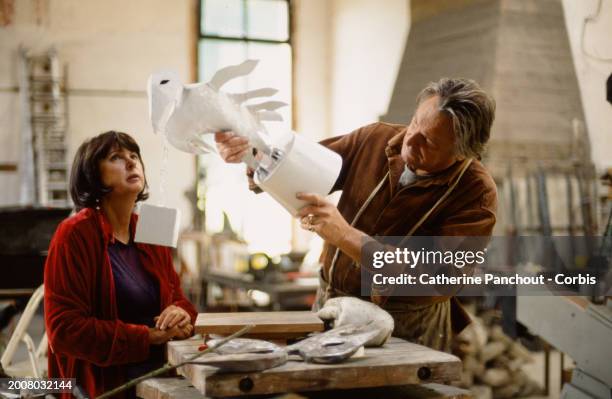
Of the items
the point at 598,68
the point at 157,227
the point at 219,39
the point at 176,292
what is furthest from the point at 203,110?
the point at 219,39

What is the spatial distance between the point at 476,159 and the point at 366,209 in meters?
0.34

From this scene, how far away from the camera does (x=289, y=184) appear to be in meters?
1.54

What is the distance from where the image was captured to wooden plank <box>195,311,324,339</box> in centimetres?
152

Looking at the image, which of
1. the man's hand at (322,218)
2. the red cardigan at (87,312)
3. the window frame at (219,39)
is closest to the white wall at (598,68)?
the man's hand at (322,218)

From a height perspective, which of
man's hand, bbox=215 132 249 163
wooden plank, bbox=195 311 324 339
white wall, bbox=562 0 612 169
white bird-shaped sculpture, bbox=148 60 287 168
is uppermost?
white wall, bbox=562 0 612 169

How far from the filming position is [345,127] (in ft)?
29.8

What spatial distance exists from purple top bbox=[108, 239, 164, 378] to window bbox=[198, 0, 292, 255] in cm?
654

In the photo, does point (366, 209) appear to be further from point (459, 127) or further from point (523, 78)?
point (523, 78)

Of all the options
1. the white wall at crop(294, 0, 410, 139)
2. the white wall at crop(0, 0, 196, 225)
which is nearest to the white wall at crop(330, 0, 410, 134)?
the white wall at crop(294, 0, 410, 139)

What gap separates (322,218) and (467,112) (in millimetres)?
477

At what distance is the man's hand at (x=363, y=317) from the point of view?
154cm

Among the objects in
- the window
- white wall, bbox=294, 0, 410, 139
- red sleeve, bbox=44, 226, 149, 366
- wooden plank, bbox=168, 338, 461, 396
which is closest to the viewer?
wooden plank, bbox=168, 338, 461, 396

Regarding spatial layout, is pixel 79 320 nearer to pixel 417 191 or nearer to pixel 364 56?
pixel 417 191

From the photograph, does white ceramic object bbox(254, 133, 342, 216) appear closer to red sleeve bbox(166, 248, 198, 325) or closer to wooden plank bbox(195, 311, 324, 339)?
wooden plank bbox(195, 311, 324, 339)
